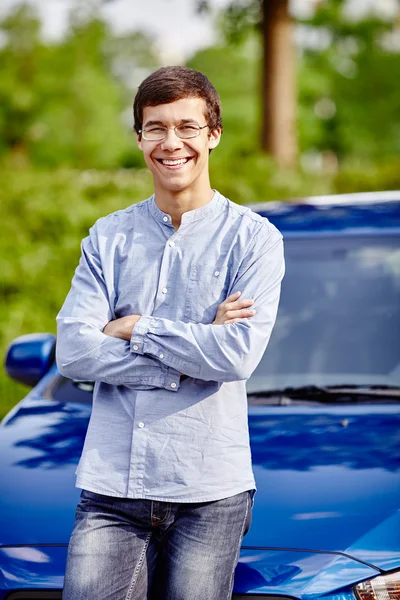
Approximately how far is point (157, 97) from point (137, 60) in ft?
173

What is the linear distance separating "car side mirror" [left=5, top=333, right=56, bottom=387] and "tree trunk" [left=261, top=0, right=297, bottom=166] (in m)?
9.90

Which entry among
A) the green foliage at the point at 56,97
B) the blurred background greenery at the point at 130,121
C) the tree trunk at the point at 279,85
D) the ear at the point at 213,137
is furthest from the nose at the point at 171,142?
the green foliage at the point at 56,97

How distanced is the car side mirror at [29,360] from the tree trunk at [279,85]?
990cm

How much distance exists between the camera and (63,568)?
2590 millimetres

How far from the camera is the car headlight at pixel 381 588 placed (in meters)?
2.48

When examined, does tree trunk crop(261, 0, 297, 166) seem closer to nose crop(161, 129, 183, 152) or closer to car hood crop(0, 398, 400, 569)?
car hood crop(0, 398, 400, 569)

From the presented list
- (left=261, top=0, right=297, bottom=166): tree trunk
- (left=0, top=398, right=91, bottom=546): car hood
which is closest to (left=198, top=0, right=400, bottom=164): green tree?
(left=261, top=0, right=297, bottom=166): tree trunk

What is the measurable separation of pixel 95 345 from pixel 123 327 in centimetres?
9

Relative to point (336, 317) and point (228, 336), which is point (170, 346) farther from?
point (336, 317)

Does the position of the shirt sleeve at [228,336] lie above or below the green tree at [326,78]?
below

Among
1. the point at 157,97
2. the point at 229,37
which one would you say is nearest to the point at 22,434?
the point at 157,97

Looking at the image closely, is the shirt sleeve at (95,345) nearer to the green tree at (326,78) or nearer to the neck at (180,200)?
the neck at (180,200)

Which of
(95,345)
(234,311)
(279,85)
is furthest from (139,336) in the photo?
(279,85)

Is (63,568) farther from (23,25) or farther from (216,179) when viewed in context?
(23,25)
